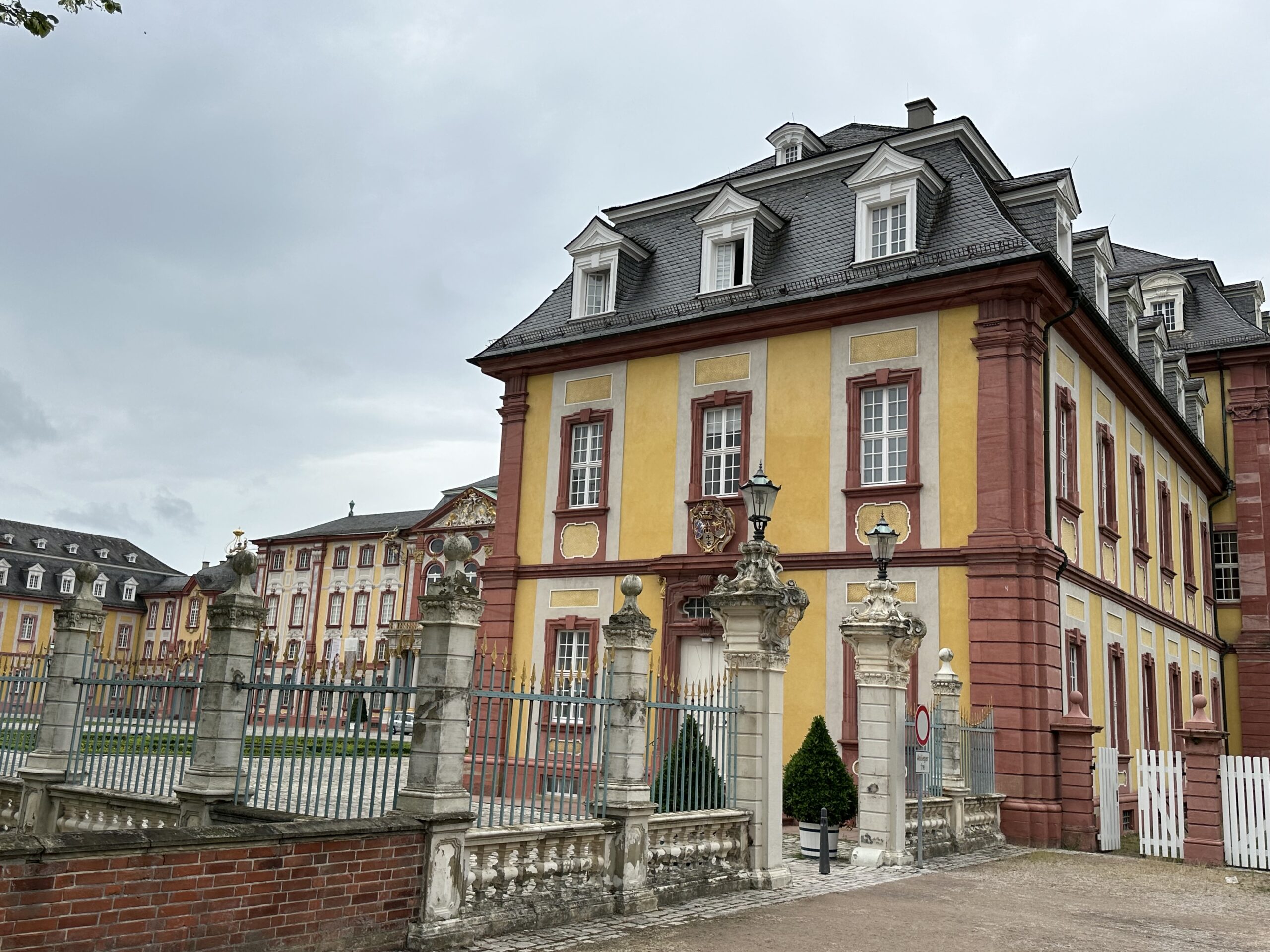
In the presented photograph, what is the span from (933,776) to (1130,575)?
10.4 meters

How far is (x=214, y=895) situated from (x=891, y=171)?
18.1m

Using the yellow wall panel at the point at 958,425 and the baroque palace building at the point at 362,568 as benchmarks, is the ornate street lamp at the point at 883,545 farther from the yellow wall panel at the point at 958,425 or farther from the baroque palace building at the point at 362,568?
the baroque palace building at the point at 362,568

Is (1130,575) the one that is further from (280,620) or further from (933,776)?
Answer: (280,620)

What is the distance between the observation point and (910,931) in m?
9.93

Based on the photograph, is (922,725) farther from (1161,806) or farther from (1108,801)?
(1108,801)

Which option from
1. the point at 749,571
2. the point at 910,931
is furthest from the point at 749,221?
→ the point at 910,931

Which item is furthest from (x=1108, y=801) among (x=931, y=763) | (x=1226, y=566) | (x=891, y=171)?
(x=1226, y=566)

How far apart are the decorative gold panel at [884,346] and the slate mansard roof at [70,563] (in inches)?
2762

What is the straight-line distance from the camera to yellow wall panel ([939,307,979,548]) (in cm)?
1928

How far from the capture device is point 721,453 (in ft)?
73.4

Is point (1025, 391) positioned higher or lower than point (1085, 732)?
higher

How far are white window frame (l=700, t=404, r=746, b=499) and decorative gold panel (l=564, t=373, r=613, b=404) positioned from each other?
249 cm

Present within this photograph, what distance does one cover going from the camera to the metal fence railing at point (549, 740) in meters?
8.95

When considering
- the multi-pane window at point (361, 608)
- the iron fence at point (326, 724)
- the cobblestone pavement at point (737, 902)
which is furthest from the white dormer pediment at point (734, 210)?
the multi-pane window at point (361, 608)
